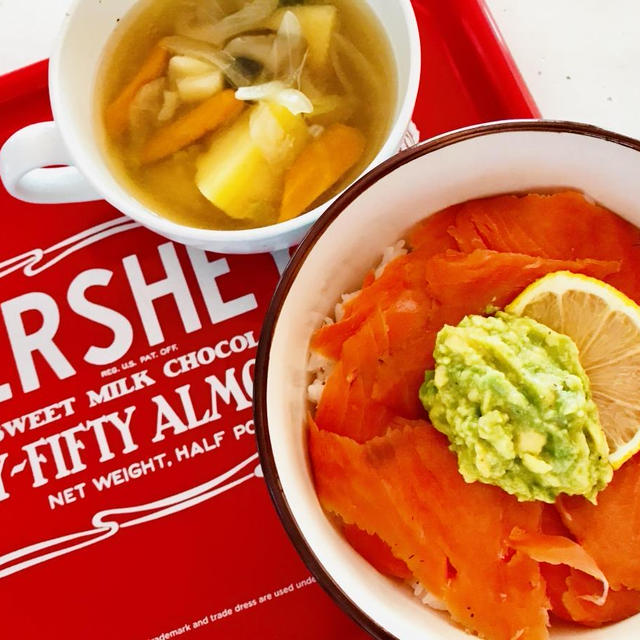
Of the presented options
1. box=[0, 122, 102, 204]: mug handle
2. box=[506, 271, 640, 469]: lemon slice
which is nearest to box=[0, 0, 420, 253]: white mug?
box=[0, 122, 102, 204]: mug handle

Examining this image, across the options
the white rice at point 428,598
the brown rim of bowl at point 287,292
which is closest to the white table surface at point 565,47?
the brown rim of bowl at point 287,292

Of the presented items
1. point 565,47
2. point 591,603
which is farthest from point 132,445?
point 565,47

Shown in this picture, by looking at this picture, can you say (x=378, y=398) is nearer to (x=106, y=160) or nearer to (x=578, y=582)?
Answer: (x=578, y=582)

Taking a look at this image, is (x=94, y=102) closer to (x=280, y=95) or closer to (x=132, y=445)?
(x=280, y=95)

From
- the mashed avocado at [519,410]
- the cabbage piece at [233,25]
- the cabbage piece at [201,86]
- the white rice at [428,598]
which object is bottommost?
the white rice at [428,598]

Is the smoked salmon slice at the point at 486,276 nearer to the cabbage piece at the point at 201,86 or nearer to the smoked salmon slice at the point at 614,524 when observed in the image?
the smoked salmon slice at the point at 614,524

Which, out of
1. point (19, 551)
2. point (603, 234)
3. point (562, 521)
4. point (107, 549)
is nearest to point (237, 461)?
point (107, 549)

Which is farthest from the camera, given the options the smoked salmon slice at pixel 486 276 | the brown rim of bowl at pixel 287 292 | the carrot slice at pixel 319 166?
the carrot slice at pixel 319 166
